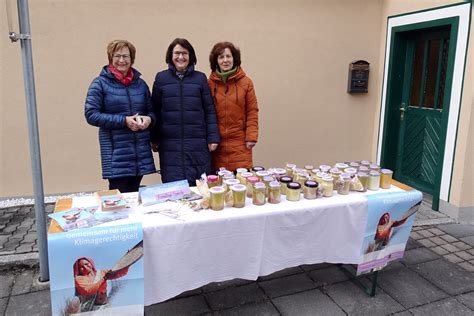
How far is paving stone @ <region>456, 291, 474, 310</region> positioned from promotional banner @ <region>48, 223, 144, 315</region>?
2.13 meters

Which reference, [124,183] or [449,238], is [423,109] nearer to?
[449,238]

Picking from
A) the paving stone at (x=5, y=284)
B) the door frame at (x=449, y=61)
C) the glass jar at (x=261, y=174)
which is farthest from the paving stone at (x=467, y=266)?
the paving stone at (x=5, y=284)

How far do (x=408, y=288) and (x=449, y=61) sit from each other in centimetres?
249

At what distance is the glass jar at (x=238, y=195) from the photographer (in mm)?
2170

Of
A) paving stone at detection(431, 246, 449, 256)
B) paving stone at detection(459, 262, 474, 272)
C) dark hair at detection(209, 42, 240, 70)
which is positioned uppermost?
dark hair at detection(209, 42, 240, 70)

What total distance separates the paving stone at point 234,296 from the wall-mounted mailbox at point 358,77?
3162mm

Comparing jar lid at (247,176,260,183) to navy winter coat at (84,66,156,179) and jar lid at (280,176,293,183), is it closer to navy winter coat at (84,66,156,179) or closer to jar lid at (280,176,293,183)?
jar lid at (280,176,293,183)

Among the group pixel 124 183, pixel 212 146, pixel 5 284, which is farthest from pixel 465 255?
pixel 5 284

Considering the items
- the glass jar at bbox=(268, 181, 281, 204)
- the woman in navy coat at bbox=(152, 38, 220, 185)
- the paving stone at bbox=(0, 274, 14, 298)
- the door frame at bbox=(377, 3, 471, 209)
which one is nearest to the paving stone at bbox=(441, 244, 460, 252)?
the door frame at bbox=(377, 3, 471, 209)

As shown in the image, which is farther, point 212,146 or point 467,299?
point 212,146

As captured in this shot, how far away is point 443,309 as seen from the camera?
252 centimetres

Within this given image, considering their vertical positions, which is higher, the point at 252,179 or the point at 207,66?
the point at 207,66

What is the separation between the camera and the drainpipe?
2.47 meters

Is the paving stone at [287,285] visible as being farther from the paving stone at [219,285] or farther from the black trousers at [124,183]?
the black trousers at [124,183]
